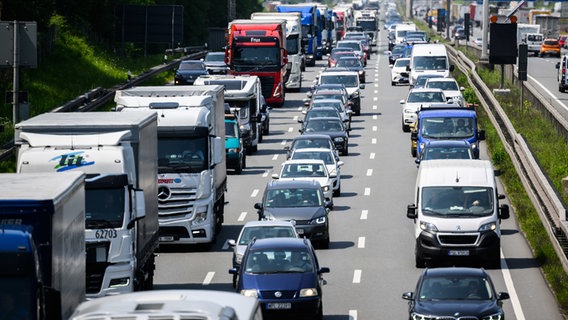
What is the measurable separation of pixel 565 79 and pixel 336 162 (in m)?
32.9

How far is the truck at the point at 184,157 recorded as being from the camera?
3138 centimetres

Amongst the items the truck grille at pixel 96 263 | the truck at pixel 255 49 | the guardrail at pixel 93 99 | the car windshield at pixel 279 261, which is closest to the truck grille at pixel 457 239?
the car windshield at pixel 279 261

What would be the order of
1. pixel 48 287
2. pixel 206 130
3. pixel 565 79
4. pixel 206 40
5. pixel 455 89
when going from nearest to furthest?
pixel 48 287
pixel 206 130
pixel 455 89
pixel 565 79
pixel 206 40

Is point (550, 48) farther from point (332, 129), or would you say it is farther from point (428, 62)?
point (332, 129)

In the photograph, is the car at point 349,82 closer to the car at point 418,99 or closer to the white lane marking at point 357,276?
the car at point 418,99

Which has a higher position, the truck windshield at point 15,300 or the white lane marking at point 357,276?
the truck windshield at point 15,300

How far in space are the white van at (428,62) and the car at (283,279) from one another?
Result: 147 feet

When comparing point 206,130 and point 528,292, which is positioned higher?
point 206,130


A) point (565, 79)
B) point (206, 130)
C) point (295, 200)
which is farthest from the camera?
point (565, 79)

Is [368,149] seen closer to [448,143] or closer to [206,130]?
[448,143]

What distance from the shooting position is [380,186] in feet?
145

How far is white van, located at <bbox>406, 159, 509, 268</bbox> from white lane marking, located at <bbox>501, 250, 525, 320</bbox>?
1.23 ft

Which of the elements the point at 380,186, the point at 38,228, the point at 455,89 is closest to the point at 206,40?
the point at 455,89

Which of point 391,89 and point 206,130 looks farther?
point 391,89
